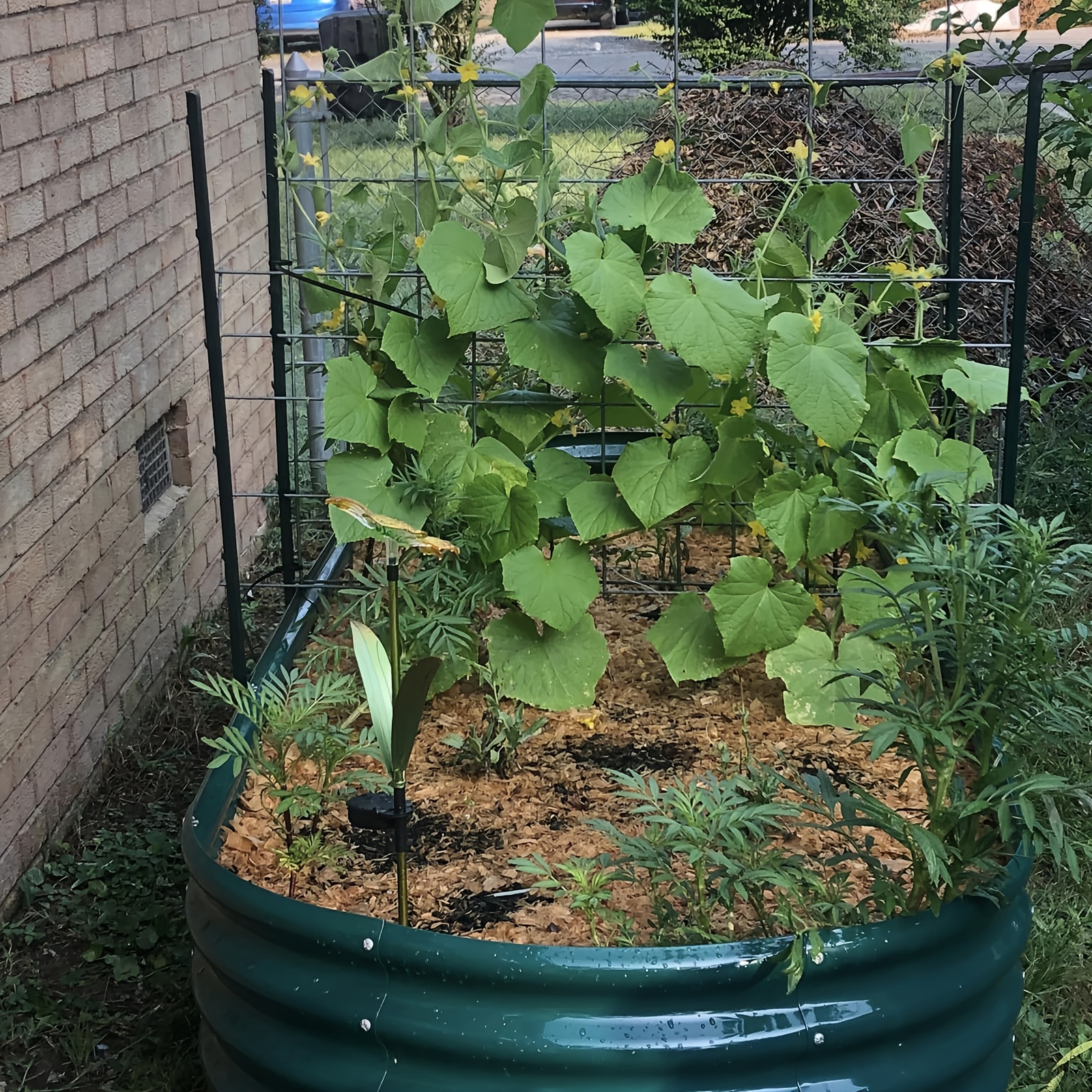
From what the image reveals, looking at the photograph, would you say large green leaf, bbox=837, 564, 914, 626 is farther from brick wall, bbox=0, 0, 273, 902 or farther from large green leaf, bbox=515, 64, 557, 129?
brick wall, bbox=0, 0, 273, 902

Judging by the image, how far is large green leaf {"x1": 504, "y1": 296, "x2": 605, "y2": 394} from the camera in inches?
94.3

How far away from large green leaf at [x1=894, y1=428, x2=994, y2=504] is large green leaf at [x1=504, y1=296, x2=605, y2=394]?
56 centimetres

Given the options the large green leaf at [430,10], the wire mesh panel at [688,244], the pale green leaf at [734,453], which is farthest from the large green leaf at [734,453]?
the large green leaf at [430,10]

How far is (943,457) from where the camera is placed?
248 centimetres

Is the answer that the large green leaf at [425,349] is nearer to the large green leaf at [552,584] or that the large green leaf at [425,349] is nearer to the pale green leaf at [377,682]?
the large green leaf at [552,584]

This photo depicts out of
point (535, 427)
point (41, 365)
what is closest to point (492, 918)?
point (535, 427)

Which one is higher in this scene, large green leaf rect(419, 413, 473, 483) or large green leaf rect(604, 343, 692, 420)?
large green leaf rect(604, 343, 692, 420)

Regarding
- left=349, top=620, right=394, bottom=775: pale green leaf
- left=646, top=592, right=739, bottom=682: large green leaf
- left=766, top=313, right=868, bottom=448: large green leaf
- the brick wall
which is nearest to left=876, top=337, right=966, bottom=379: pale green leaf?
left=766, top=313, right=868, bottom=448: large green leaf

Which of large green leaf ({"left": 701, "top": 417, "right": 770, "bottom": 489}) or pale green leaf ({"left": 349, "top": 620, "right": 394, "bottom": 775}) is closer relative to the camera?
pale green leaf ({"left": 349, "top": 620, "right": 394, "bottom": 775})

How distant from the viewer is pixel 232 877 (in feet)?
5.72

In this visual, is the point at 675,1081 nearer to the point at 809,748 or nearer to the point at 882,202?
the point at 809,748

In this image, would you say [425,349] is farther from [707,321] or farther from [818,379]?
[818,379]

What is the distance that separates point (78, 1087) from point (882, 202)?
4.27 m

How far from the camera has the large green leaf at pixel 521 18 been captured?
2.36 metres
